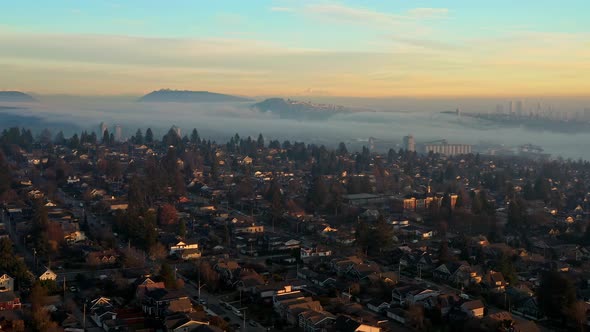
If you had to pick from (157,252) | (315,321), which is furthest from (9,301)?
(315,321)

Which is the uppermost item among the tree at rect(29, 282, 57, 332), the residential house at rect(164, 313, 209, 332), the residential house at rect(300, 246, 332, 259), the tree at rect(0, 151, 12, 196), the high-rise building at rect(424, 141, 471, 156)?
the tree at rect(0, 151, 12, 196)

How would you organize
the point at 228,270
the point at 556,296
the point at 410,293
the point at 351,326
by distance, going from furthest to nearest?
the point at 228,270 → the point at 410,293 → the point at 556,296 → the point at 351,326

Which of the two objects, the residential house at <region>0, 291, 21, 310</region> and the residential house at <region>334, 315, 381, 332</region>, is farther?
the residential house at <region>0, 291, 21, 310</region>

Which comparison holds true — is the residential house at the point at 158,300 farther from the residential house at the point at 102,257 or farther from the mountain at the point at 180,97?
the mountain at the point at 180,97

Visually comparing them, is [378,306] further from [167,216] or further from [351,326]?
[167,216]

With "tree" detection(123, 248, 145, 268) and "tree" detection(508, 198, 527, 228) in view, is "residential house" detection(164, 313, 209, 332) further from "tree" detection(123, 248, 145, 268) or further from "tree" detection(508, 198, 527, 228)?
"tree" detection(508, 198, 527, 228)

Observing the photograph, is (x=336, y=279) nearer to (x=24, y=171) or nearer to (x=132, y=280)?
(x=132, y=280)

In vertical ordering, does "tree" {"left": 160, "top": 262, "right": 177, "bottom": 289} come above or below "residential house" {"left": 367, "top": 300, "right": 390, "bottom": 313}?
above

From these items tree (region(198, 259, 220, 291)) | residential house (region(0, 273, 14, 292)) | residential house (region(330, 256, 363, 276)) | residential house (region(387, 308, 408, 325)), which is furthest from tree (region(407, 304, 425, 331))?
residential house (region(0, 273, 14, 292))

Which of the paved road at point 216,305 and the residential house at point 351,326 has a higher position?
the residential house at point 351,326

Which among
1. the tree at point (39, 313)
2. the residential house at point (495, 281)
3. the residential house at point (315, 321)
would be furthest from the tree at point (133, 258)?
the residential house at point (495, 281)
